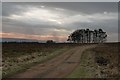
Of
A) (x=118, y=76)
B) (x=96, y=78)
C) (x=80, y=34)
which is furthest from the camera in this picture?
(x=80, y=34)

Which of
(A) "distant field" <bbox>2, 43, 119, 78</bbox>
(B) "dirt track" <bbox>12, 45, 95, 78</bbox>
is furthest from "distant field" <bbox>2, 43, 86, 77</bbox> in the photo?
(B) "dirt track" <bbox>12, 45, 95, 78</bbox>

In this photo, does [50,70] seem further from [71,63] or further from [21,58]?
[21,58]

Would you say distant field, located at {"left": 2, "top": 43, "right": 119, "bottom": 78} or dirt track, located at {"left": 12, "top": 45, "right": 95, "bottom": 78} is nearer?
dirt track, located at {"left": 12, "top": 45, "right": 95, "bottom": 78}

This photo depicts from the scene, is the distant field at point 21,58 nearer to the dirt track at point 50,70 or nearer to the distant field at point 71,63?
the distant field at point 71,63

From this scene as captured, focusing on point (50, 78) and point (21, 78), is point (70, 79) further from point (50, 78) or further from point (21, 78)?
point (21, 78)

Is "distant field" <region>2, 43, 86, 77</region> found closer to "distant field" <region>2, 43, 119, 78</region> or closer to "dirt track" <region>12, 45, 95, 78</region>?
"distant field" <region>2, 43, 119, 78</region>

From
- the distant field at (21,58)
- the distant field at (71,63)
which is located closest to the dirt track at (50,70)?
the distant field at (71,63)

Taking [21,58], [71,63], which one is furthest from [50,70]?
[21,58]

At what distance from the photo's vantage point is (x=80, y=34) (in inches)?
7840

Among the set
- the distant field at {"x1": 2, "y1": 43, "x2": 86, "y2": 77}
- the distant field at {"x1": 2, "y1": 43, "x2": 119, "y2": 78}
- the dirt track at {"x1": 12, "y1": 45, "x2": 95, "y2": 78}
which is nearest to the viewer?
the dirt track at {"x1": 12, "y1": 45, "x2": 95, "y2": 78}

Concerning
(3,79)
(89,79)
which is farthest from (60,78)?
(3,79)

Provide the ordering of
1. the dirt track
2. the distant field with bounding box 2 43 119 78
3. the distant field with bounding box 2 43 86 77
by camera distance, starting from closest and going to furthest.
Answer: the dirt track → the distant field with bounding box 2 43 119 78 → the distant field with bounding box 2 43 86 77

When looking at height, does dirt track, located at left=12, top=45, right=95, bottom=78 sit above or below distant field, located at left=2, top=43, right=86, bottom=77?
below

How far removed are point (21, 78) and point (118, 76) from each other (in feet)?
23.6
